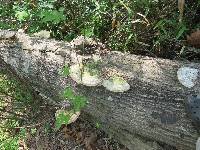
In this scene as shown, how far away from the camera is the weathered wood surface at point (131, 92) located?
116 inches

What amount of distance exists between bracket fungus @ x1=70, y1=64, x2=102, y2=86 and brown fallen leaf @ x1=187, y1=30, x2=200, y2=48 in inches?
46.3

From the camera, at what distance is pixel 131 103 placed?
316 centimetres

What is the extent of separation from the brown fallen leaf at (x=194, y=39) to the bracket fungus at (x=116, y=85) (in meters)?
1.01

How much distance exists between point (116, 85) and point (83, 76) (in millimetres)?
342

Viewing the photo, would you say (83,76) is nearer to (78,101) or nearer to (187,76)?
(78,101)

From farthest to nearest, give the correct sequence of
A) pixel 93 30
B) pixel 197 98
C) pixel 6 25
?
pixel 6 25, pixel 93 30, pixel 197 98

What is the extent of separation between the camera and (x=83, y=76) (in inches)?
127

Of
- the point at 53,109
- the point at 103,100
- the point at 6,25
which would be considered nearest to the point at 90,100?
the point at 103,100

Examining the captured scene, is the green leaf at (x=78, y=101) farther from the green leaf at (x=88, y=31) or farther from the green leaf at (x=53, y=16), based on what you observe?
the green leaf at (x=53, y=16)

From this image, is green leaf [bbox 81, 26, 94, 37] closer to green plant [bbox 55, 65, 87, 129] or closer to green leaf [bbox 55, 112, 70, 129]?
green plant [bbox 55, 65, 87, 129]

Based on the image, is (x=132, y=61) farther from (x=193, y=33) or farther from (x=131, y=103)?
(x=193, y=33)

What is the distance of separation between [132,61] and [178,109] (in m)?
0.71

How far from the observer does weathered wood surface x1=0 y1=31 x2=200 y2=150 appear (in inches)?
116

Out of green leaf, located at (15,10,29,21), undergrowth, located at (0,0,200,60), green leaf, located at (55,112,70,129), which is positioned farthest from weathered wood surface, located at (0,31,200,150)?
green leaf, located at (15,10,29,21)
